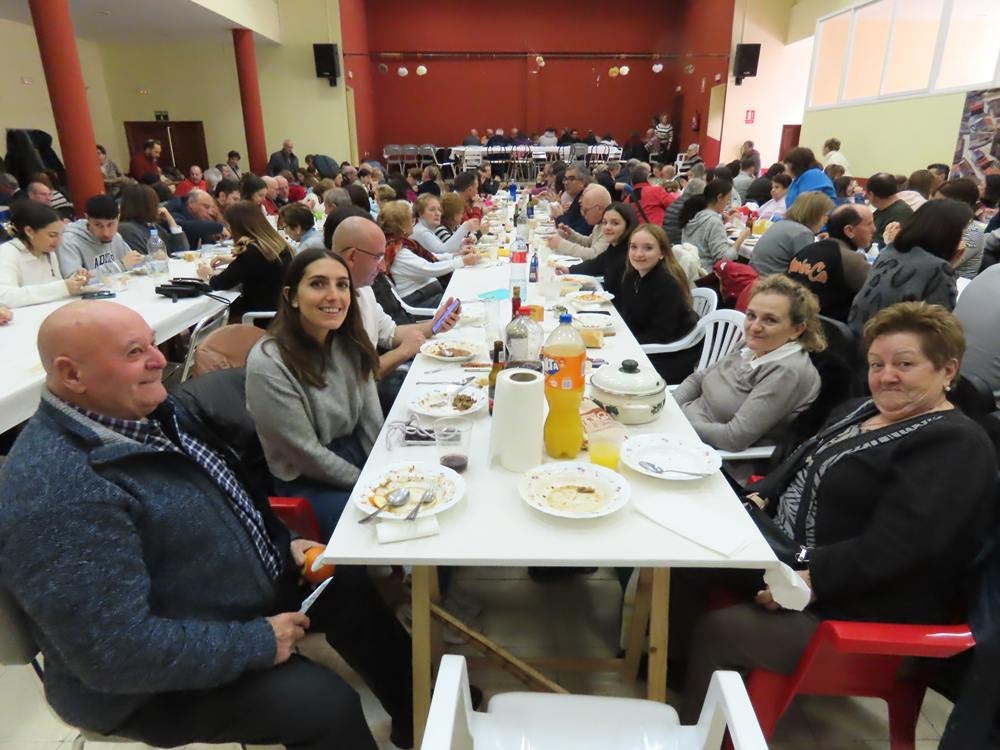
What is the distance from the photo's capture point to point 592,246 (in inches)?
198

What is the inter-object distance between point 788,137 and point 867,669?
13.6 metres

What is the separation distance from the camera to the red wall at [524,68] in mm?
14547

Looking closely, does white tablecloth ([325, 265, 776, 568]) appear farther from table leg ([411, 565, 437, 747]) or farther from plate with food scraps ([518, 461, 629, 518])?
table leg ([411, 565, 437, 747])

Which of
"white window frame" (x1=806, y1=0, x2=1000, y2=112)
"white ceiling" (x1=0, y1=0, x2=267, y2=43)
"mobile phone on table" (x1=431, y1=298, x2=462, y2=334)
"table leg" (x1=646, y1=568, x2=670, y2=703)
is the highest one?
"white ceiling" (x1=0, y1=0, x2=267, y2=43)

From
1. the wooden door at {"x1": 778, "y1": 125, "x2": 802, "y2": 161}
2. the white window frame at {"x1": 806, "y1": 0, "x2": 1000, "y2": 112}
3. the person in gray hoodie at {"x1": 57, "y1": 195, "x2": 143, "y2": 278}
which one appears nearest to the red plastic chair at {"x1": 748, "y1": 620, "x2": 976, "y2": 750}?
the person in gray hoodie at {"x1": 57, "y1": 195, "x2": 143, "y2": 278}

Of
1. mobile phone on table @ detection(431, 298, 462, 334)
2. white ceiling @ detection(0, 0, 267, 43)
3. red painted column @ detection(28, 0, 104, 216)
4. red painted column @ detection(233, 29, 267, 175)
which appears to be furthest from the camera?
red painted column @ detection(233, 29, 267, 175)

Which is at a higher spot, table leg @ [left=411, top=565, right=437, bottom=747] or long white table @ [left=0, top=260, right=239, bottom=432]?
long white table @ [left=0, top=260, right=239, bottom=432]

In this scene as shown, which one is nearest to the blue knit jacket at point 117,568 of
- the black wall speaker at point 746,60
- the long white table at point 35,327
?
the long white table at point 35,327

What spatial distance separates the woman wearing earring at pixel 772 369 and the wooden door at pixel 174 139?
13826mm

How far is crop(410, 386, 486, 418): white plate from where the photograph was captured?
6.17ft

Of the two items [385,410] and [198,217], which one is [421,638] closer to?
[385,410]

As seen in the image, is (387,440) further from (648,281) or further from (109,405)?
(648,281)

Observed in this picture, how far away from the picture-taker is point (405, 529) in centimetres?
136

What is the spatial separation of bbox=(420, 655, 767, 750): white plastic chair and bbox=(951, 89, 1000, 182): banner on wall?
25.5 ft
